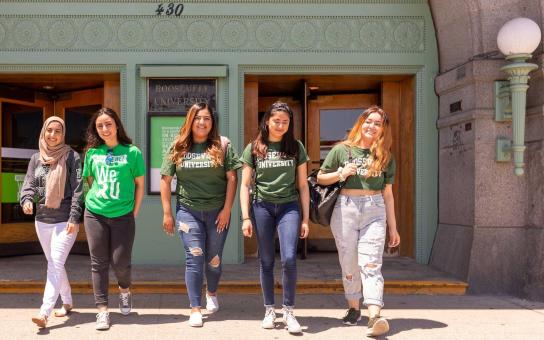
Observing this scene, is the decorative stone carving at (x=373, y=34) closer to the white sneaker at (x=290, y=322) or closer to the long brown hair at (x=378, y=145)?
the long brown hair at (x=378, y=145)

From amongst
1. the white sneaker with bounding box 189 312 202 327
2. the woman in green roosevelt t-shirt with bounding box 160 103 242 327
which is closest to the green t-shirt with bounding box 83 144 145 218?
the woman in green roosevelt t-shirt with bounding box 160 103 242 327

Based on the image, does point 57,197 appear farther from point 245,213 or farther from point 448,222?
point 448,222

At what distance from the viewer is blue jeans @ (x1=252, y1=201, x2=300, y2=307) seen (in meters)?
4.45

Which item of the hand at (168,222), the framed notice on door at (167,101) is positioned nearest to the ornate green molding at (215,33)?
the framed notice on door at (167,101)

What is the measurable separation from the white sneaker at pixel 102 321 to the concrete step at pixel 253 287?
1.38 meters

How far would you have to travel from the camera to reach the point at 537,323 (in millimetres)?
4965

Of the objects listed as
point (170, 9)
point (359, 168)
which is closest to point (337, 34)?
point (170, 9)

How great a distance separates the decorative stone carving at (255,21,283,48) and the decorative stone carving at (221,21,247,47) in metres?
0.21

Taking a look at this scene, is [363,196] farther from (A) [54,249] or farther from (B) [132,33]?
(B) [132,33]

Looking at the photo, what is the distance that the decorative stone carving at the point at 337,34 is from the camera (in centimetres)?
738

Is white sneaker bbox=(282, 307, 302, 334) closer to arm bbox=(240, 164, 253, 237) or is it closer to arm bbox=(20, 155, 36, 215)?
arm bbox=(240, 164, 253, 237)

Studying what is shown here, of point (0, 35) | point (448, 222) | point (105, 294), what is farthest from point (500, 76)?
point (0, 35)

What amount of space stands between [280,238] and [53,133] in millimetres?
2064

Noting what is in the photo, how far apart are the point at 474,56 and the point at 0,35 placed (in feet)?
19.3
